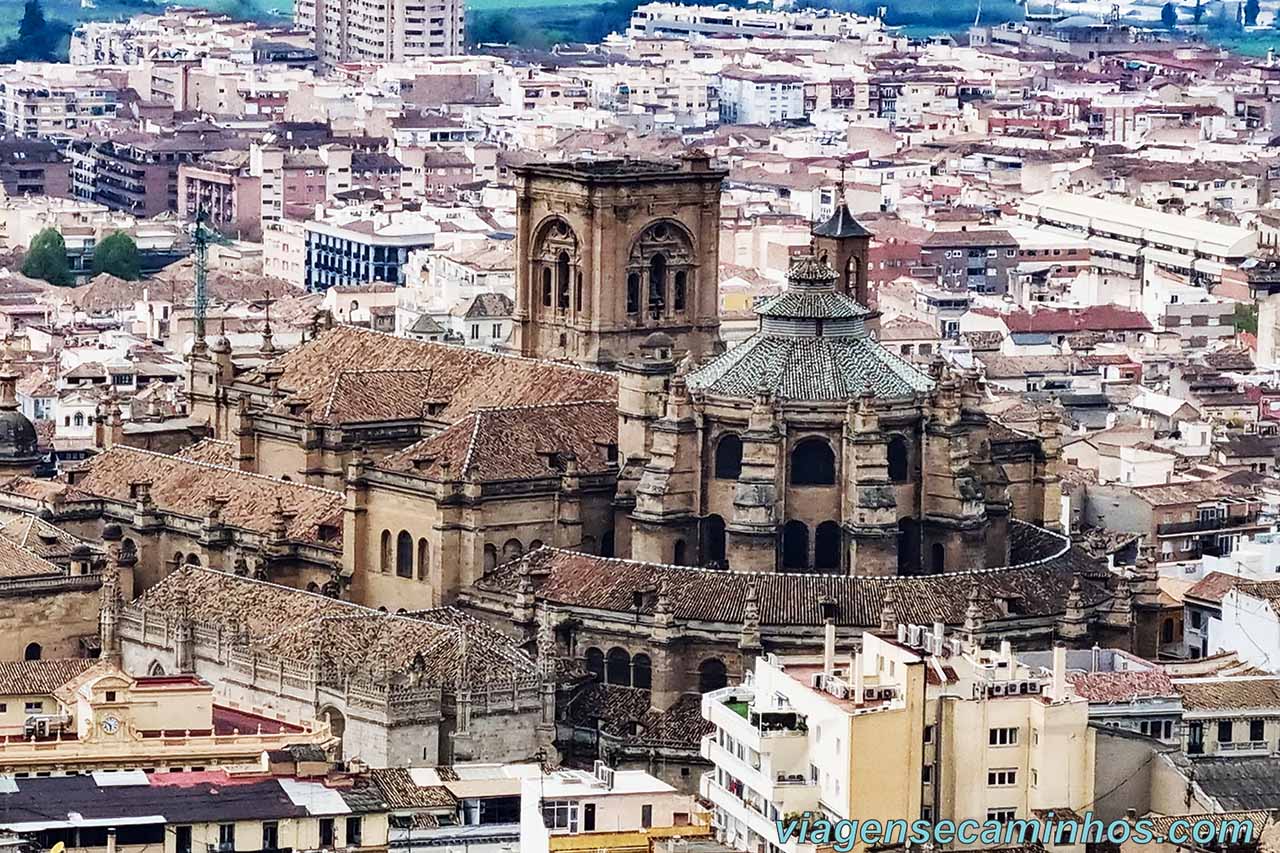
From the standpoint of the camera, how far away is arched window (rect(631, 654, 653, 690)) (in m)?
122

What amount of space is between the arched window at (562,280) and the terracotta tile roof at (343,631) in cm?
1662

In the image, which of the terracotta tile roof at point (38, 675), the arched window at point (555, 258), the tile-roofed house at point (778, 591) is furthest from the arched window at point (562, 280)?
the terracotta tile roof at point (38, 675)

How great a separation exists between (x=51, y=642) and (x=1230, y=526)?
4228 centimetres

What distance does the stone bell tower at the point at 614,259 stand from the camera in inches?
5507

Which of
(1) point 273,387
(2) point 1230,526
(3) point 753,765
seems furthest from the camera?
(2) point 1230,526

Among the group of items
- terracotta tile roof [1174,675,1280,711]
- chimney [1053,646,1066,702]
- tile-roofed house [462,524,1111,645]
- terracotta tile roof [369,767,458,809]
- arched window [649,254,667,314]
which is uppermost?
arched window [649,254,667,314]

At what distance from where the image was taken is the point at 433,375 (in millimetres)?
136750

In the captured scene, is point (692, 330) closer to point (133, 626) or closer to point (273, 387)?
point (273, 387)

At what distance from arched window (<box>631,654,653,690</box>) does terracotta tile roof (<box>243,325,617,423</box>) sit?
36.3ft

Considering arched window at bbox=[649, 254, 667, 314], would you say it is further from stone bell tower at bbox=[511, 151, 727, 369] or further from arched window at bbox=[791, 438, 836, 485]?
arched window at bbox=[791, 438, 836, 485]

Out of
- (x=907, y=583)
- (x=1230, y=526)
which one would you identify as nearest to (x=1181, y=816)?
(x=907, y=583)

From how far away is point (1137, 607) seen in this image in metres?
127

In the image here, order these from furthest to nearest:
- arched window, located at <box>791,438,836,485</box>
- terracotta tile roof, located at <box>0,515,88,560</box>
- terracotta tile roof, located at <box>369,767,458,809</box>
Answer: terracotta tile roof, located at <box>0,515,88,560</box> < arched window, located at <box>791,438,836,485</box> < terracotta tile roof, located at <box>369,767,458,809</box>

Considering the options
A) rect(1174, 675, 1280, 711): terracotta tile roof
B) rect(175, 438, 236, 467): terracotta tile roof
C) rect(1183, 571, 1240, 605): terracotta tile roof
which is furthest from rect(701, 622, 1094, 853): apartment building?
rect(175, 438, 236, 467): terracotta tile roof
